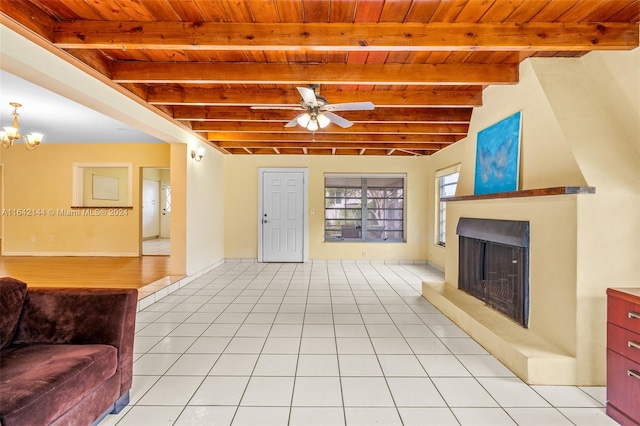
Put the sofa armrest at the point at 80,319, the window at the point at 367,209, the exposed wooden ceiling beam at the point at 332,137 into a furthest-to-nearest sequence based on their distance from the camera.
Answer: the window at the point at 367,209, the exposed wooden ceiling beam at the point at 332,137, the sofa armrest at the point at 80,319

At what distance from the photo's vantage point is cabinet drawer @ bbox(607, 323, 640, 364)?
5.37 ft

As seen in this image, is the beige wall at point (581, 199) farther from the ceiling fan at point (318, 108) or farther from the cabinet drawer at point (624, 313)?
the ceiling fan at point (318, 108)

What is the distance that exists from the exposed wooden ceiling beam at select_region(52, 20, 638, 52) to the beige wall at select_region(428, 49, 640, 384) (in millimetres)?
286

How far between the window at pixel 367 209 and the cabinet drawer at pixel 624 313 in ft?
16.1

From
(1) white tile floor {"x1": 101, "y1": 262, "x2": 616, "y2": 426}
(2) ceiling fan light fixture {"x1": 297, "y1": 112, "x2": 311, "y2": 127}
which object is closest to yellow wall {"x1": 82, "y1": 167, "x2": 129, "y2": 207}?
(1) white tile floor {"x1": 101, "y1": 262, "x2": 616, "y2": 426}

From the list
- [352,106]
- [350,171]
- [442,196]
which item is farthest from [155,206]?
[352,106]

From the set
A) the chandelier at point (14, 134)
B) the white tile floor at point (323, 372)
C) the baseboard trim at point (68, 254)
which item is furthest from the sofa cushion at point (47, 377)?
the baseboard trim at point (68, 254)

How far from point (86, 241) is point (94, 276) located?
2482mm

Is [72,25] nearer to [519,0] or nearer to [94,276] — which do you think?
[519,0]

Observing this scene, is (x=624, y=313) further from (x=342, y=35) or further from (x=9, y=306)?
(x=9, y=306)

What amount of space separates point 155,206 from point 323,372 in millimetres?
9850

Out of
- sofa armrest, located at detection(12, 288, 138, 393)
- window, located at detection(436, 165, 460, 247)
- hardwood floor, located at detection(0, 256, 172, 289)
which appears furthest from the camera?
window, located at detection(436, 165, 460, 247)

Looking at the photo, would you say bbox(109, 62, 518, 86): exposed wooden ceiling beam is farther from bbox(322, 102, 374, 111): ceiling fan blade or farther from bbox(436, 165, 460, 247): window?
bbox(436, 165, 460, 247): window

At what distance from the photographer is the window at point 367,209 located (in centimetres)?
673
